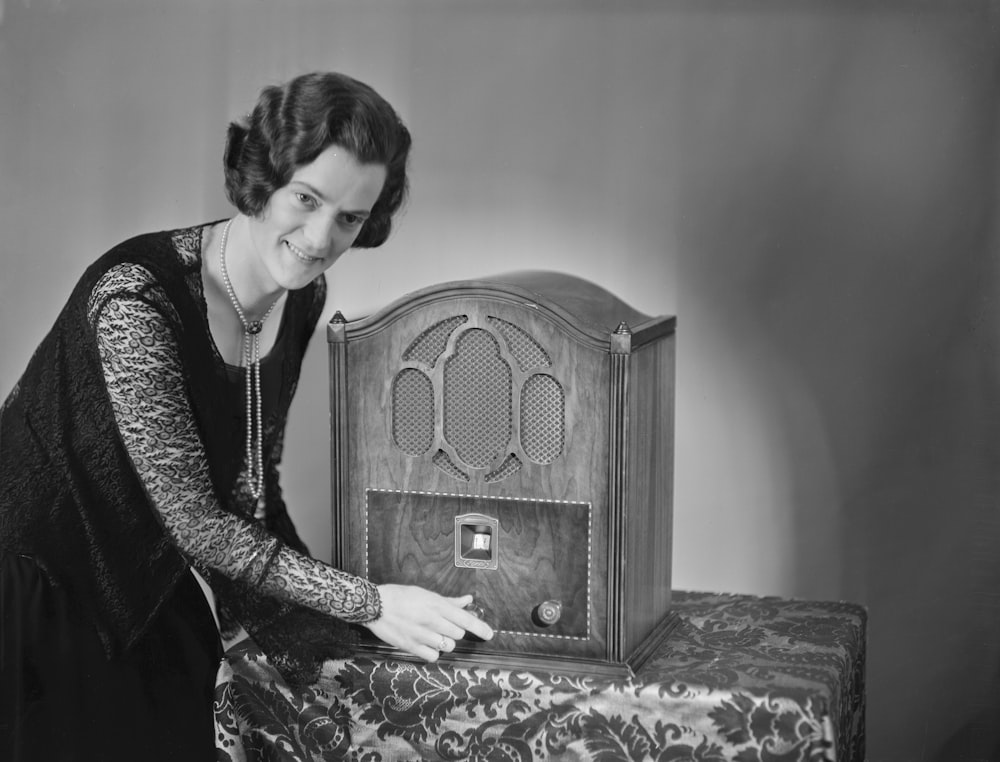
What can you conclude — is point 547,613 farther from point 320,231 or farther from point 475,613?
point 320,231

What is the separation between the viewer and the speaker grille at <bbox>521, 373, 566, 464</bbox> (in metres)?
1.76

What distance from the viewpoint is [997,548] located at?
2.12 m

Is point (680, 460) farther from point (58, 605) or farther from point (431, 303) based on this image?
point (58, 605)

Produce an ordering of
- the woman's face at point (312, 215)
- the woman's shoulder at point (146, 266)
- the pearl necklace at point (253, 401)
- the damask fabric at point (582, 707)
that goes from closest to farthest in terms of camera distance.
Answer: the damask fabric at point (582, 707) → the woman's shoulder at point (146, 266) → the woman's face at point (312, 215) → the pearl necklace at point (253, 401)

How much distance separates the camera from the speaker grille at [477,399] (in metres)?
1.79

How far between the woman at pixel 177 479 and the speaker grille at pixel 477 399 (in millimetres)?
242

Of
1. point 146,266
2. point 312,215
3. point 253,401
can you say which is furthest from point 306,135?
point 253,401

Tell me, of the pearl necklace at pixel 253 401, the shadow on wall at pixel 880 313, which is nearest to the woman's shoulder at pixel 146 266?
the pearl necklace at pixel 253 401

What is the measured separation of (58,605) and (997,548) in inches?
63.0

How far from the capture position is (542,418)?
1.78m

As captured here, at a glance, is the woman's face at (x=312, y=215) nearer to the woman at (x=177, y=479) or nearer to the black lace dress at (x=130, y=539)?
the woman at (x=177, y=479)

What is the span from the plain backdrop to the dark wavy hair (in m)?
0.14

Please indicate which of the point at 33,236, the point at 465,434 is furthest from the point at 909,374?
the point at 33,236

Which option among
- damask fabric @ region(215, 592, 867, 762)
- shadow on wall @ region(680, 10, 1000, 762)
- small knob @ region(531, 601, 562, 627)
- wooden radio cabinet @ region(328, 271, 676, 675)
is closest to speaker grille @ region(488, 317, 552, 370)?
wooden radio cabinet @ region(328, 271, 676, 675)
